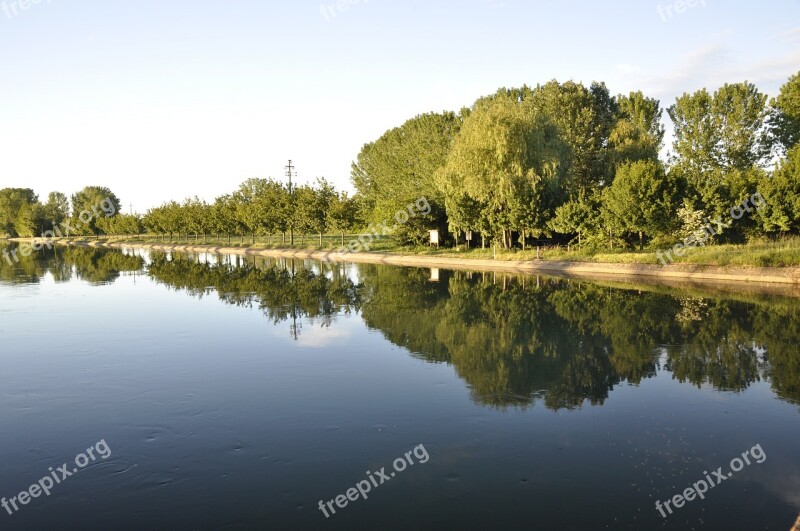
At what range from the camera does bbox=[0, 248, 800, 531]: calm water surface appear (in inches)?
288

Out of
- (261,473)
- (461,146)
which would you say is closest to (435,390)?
(261,473)

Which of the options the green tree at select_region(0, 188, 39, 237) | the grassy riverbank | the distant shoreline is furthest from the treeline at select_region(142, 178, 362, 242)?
the green tree at select_region(0, 188, 39, 237)

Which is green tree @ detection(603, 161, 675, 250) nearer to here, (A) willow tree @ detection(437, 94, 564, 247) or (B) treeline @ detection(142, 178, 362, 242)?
(A) willow tree @ detection(437, 94, 564, 247)

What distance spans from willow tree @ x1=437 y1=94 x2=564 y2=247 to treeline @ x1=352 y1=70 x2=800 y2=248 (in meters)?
0.09

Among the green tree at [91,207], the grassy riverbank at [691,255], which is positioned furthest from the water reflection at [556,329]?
the green tree at [91,207]

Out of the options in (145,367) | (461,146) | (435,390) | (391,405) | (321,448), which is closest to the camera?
(321,448)

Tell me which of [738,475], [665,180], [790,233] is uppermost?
[665,180]

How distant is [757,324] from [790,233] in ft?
72.5

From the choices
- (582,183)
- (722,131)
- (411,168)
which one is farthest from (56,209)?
(722,131)

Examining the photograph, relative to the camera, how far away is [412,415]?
10.7 metres

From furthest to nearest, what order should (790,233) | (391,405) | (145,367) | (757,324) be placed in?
1. (790,233)
2. (757,324)
3. (145,367)
4. (391,405)

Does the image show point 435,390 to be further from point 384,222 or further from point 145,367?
point 384,222

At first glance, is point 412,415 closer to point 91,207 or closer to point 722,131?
point 722,131

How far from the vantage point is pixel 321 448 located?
9.18m
